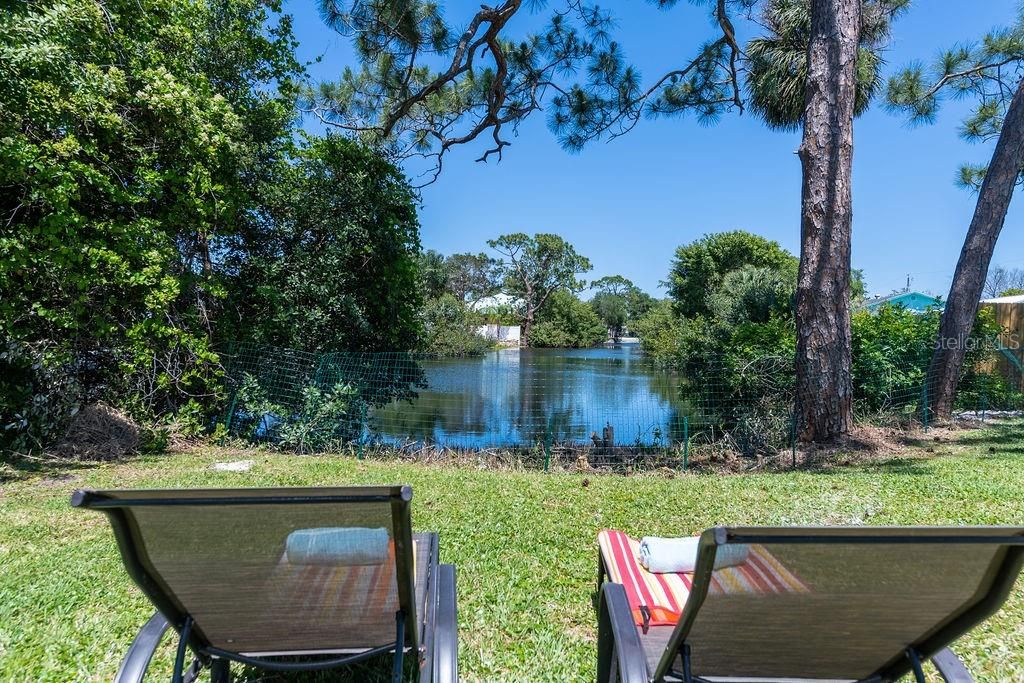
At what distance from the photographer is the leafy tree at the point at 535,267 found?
4453cm

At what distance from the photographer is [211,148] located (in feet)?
20.8

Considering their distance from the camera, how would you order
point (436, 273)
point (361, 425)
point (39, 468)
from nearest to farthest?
1. point (39, 468)
2. point (361, 425)
3. point (436, 273)

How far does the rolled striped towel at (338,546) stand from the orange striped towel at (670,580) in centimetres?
73

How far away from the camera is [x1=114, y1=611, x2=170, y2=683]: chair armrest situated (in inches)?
53.1

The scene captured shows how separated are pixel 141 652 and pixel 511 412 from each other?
6281 millimetres

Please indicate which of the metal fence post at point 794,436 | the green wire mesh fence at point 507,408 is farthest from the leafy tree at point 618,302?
the metal fence post at point 794,436

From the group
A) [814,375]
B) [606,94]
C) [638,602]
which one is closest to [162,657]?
[638,602]

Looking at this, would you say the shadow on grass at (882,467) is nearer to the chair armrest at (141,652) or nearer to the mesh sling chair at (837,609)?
the mesh sling chair at (837,609)

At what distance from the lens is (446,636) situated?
1.53 m

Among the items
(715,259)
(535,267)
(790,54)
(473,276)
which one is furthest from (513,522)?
(473,276)

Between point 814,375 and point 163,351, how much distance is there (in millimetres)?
7474

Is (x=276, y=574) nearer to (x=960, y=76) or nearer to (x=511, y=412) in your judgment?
(x=511, y=412)

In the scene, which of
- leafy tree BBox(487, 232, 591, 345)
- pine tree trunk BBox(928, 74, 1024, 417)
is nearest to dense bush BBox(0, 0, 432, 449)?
pine tree trunk BBox(928, 74, 1024, 417)

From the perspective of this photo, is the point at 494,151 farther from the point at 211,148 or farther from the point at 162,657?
the point at 162,657
